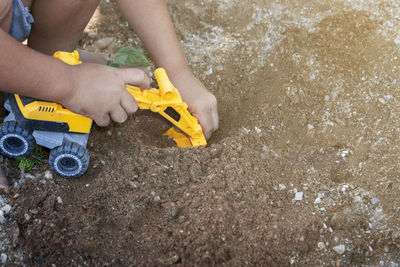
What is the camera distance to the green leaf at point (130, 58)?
85.1 inches

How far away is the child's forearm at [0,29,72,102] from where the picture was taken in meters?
1.45

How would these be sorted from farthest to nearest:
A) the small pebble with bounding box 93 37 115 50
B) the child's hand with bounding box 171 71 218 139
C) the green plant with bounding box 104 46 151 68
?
the small pebble with bounding box 93 37 115 50
the green plant with bounding box 104 46 151 68
the child's hand with bounding box 171 71 218 139

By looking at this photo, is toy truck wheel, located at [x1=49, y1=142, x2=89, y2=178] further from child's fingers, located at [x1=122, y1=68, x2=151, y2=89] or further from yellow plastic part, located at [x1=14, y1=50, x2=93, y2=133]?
child's fingers, located at [x1=122, y1=68, x2=151, y2=89]

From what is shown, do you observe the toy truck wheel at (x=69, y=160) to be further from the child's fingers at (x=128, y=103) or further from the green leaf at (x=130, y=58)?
the green leaf at (x=130, y=58)

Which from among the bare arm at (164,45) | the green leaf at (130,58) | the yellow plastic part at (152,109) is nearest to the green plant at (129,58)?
the green leaf at (130,58)

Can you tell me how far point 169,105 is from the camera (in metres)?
1.74

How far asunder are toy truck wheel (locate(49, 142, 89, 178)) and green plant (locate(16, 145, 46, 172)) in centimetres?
15

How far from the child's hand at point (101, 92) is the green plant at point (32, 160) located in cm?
31

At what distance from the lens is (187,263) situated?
1.52 meters

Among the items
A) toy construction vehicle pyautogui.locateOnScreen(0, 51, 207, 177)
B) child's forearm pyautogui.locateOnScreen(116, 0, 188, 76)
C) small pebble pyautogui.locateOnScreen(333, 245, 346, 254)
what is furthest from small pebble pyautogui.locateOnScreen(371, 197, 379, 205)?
child's forearm pyautogui.locateOnScreen(116, 0, 188, 76)

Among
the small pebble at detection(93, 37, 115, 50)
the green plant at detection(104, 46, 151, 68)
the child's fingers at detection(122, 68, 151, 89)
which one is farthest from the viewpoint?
the small pebble at detection(93, 37, 115, 50)

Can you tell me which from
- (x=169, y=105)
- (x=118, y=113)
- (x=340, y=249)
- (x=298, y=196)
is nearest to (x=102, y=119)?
(x=118, y=113)

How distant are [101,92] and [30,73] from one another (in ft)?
0.83

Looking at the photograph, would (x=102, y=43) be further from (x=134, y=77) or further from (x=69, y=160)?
(x=69, y=160)
